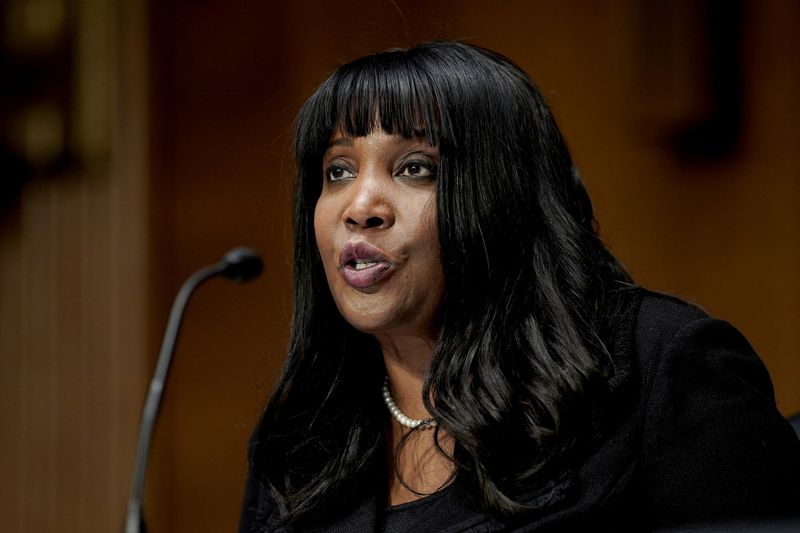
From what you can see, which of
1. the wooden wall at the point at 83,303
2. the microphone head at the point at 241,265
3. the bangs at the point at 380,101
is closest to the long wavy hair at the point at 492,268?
the bangs at the point at 380,101

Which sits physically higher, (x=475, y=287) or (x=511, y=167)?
(x=511, y=167)

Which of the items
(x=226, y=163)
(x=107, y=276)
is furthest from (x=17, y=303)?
(x=226, y=163)

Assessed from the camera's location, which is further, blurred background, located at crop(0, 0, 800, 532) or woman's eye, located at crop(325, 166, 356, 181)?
blurred background, located at crop(0, 0, 800, 532)

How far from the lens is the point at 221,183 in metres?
2.94

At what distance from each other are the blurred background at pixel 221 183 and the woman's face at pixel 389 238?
3.54ft

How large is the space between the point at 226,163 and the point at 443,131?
1760 mm

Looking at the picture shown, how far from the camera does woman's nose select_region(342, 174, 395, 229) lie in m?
1.26

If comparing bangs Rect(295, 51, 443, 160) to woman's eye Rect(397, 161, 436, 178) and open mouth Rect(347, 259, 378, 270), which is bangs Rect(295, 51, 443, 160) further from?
open mouth Rect(347, 259, 378, 270)

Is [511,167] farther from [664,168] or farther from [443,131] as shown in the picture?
[664,168]

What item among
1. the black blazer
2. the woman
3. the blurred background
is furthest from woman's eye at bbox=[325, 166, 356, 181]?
the blurred background

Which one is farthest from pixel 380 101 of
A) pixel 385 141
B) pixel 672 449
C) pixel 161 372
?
pixel 672 449

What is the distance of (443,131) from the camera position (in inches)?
50.1

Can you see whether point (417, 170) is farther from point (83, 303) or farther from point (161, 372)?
point (83, 303)

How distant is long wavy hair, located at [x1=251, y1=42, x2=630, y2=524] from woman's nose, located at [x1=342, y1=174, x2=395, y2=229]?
0.21 ft
